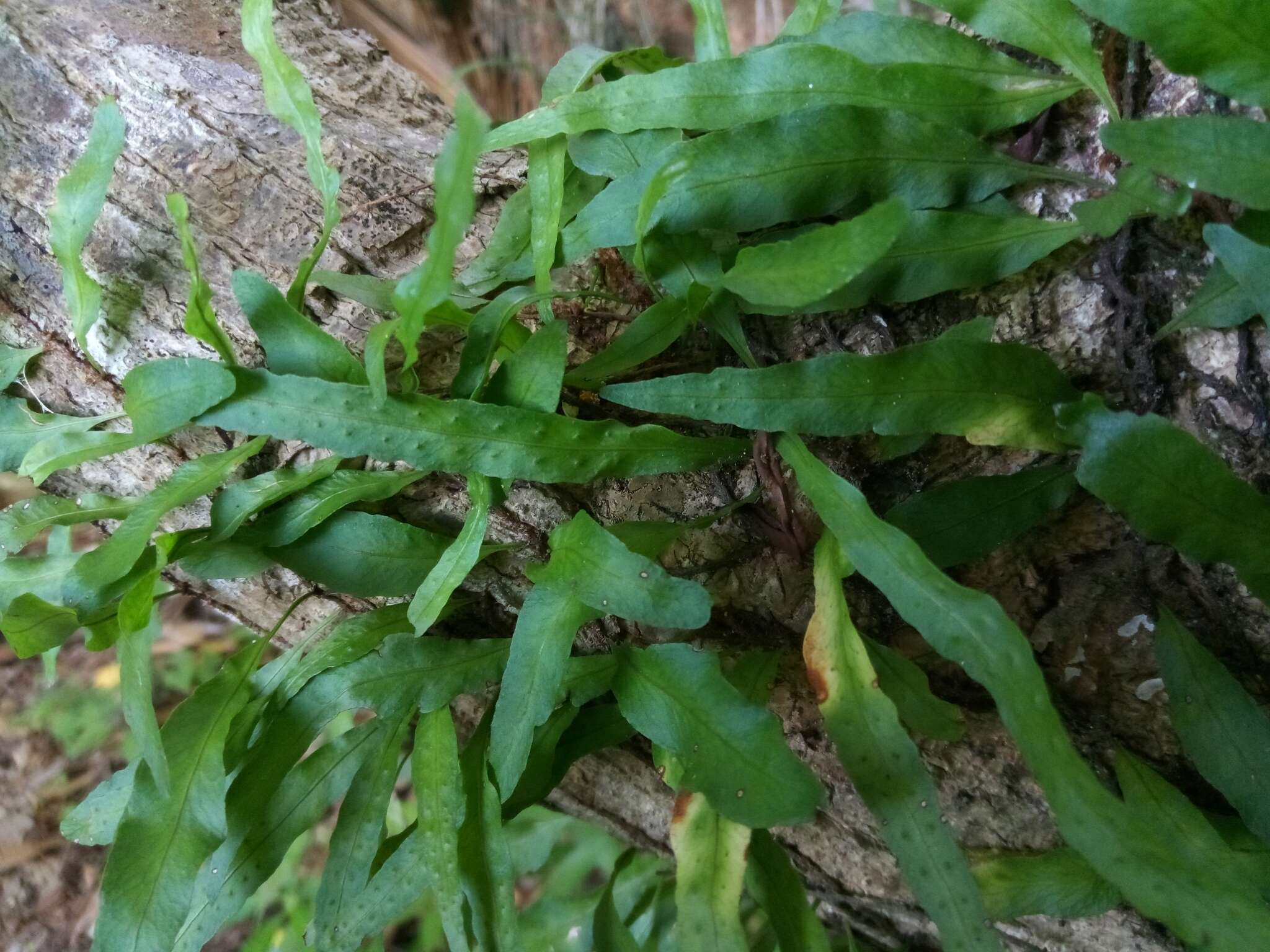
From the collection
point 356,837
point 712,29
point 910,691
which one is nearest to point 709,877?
point 910,691

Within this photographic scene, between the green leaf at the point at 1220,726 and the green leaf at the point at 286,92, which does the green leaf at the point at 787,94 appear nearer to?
the green leaf at the point at 286,92

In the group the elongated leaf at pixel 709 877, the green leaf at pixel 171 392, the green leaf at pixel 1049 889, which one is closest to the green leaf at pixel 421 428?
the green leaf at pixel 171 392

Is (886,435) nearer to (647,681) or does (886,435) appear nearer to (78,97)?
(647,681)

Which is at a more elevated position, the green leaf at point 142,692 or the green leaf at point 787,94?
the green leaf at point 787,94

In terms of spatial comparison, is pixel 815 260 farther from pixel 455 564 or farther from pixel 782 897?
pixel 782 897

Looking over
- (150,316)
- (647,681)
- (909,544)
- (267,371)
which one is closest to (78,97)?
(150,316)
